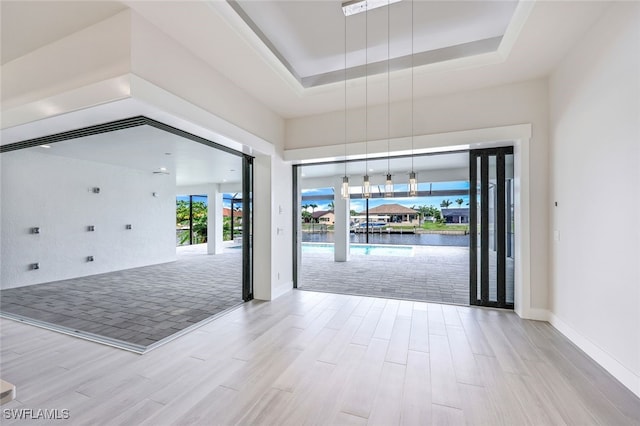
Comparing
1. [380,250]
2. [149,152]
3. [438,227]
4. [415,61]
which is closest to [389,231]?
[438,227]

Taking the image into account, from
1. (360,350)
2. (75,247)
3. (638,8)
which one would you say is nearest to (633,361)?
(360,350)

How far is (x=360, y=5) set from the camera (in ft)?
8.87

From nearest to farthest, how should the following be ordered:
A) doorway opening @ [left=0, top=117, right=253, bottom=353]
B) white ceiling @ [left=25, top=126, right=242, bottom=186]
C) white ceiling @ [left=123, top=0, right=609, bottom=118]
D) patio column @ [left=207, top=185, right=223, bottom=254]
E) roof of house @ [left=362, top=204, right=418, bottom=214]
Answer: white ceiling @ [left=123, top=0, right=609, bottom=118] → doorway opening @ [left=0, top=117, right=253, bottom=353] → white ceiling @ [left=25, top=126, right=242, bottom=186] → patio column @ [left=207, top=185, right=223, bottom=254] → roof of house @ [left=362, top=204, right=418, bottom=214]

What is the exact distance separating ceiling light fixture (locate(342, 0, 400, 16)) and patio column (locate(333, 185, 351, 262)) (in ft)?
20.7

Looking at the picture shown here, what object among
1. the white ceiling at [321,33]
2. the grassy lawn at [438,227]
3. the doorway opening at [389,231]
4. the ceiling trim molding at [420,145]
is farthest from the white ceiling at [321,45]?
the grassy lawn at [438,227]

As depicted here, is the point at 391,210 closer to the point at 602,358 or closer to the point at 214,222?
the point at 214,222

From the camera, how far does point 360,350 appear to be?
9.46 feet

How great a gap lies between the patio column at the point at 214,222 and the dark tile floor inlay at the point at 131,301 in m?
3.80

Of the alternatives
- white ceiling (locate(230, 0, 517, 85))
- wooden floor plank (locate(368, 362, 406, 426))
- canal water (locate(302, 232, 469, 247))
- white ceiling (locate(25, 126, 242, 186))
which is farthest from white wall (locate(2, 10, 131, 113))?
canal water (locate(302, 232, 469, 247))

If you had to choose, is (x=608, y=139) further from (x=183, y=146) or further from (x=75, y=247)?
(x=75, y=247)

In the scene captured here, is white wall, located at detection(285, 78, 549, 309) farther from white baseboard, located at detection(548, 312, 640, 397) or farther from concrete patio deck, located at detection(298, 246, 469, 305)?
concrete patio deck, located at detection(298, 246, 469, 305)

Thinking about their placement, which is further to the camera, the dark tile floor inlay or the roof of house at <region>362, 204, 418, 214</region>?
the roof of house at <region>362, 204, 418, 214</region>

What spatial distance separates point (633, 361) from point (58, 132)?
6146 millimetres

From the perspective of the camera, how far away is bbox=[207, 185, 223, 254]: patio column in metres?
11.0
